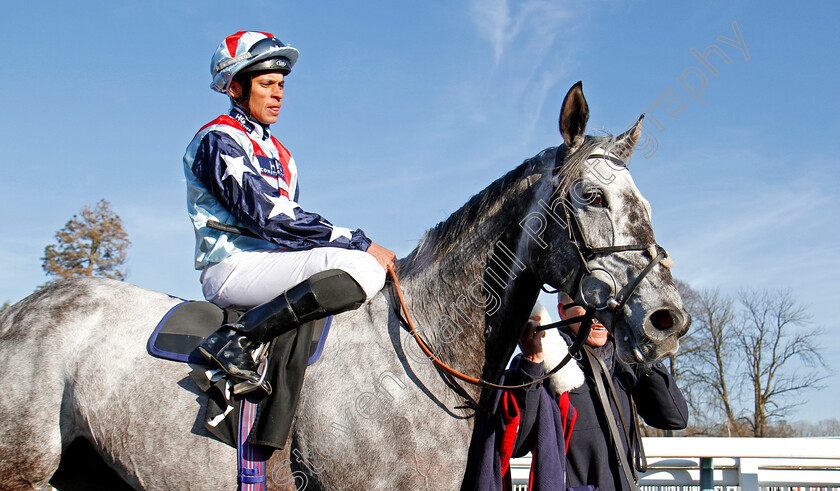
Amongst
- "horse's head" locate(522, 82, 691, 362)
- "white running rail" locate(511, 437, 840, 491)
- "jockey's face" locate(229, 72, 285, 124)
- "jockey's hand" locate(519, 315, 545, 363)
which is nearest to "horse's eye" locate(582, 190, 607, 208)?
"horse's head" locate(522, 82, 691, 362)

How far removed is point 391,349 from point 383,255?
1.67ft

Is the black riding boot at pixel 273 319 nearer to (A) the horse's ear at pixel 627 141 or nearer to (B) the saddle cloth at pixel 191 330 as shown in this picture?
(B) the saddle cloth at pixel 191 330

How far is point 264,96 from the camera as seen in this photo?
3.58 m

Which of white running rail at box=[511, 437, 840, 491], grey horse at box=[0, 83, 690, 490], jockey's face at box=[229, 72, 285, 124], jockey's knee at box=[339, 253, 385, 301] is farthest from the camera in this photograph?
white running rail at box=[511, 437, 840, 491]

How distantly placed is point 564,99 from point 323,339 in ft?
5.23

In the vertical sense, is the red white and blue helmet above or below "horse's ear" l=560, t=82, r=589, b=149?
above

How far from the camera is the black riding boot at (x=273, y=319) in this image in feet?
9.18

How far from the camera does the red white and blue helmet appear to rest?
3.52 meters

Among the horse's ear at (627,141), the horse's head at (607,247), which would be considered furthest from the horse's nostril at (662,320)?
the horse's ear at (627,141)

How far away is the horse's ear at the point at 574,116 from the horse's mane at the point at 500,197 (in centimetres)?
4

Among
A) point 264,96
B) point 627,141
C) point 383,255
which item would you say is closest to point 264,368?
point 383,255

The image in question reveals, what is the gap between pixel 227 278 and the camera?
3.12 meters

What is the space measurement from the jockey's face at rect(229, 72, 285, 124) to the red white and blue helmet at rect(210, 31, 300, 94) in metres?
0.05

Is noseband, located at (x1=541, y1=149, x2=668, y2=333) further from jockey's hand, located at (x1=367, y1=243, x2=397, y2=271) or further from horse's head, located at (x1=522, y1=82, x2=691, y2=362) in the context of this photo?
jockey's hand, located at (x1=367, y1=243, x2=397, y2=271)
